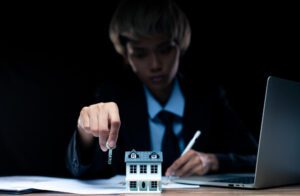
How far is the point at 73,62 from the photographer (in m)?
2.38

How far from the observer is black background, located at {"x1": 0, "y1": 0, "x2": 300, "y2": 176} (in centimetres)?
234

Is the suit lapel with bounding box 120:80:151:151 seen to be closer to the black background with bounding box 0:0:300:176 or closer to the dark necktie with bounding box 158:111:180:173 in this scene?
the dark necktie with bounding box 158:111:180:173

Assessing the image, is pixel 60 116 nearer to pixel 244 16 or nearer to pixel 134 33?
pixel 134 33

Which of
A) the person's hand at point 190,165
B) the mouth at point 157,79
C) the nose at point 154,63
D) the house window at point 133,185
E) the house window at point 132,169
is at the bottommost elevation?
the person's hand at point 190,165

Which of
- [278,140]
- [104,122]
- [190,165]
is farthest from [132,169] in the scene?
[190,165]

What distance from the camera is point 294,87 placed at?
53.1 inches

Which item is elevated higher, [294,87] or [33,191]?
[294,87]

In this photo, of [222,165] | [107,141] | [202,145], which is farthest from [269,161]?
[202,145]

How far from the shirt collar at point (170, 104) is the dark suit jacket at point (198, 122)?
2 centimetres

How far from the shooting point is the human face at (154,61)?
7.77ft

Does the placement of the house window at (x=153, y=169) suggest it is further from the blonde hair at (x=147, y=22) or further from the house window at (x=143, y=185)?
the blonde hair at (x=147, y=22)

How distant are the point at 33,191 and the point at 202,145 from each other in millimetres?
1227

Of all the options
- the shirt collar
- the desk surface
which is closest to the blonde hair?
the shirt collar

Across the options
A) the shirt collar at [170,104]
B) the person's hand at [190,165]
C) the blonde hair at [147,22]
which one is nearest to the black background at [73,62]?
the blonde hair at [147,22]
